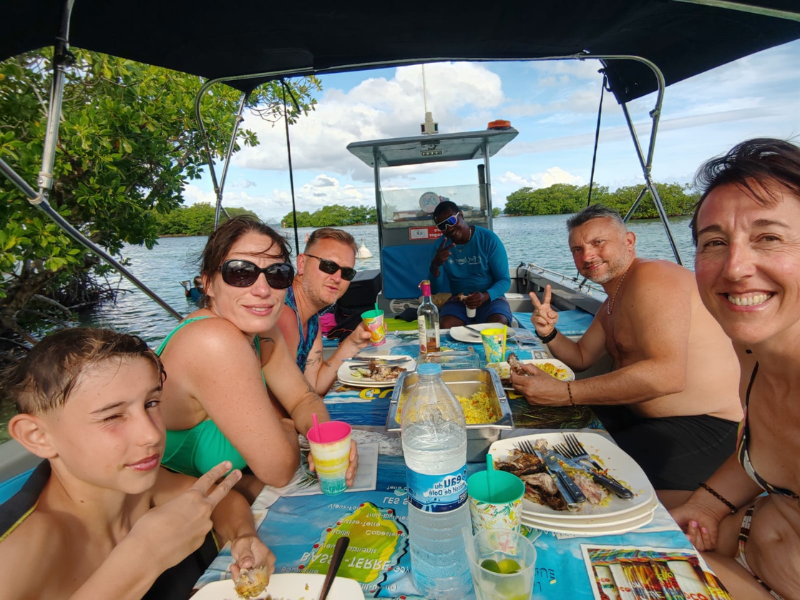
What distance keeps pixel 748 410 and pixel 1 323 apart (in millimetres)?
8144

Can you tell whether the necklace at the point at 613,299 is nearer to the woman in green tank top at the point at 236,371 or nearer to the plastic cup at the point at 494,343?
the plastic cup at the point at 494,343

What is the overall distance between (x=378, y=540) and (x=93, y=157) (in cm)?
658

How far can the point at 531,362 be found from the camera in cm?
233

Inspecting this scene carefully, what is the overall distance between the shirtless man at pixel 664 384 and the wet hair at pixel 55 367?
159 centimetres

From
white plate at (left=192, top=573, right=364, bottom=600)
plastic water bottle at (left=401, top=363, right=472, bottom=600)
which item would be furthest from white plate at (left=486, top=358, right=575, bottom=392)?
white plate at (left=192, top=573, right=364, bottom=600)

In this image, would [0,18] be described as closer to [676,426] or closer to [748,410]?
[748,410]

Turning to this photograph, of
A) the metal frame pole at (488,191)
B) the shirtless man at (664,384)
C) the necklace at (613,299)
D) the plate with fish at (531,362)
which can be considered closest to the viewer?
the shirtless man at (664,384)

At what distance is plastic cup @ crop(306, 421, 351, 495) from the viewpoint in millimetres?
1251

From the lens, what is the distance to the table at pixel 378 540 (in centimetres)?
94

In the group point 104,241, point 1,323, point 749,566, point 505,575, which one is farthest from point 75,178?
point 749,566

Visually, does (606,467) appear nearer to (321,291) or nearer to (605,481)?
(605,481)

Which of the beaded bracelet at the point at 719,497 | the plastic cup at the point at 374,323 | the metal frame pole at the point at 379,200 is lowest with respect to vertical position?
the beaded bracelet at the point at 719,497

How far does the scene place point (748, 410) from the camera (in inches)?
58.7

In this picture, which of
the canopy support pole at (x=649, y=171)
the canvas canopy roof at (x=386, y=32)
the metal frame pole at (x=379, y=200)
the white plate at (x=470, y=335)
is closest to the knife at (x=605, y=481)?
the white plate at (x=470, y=335)
